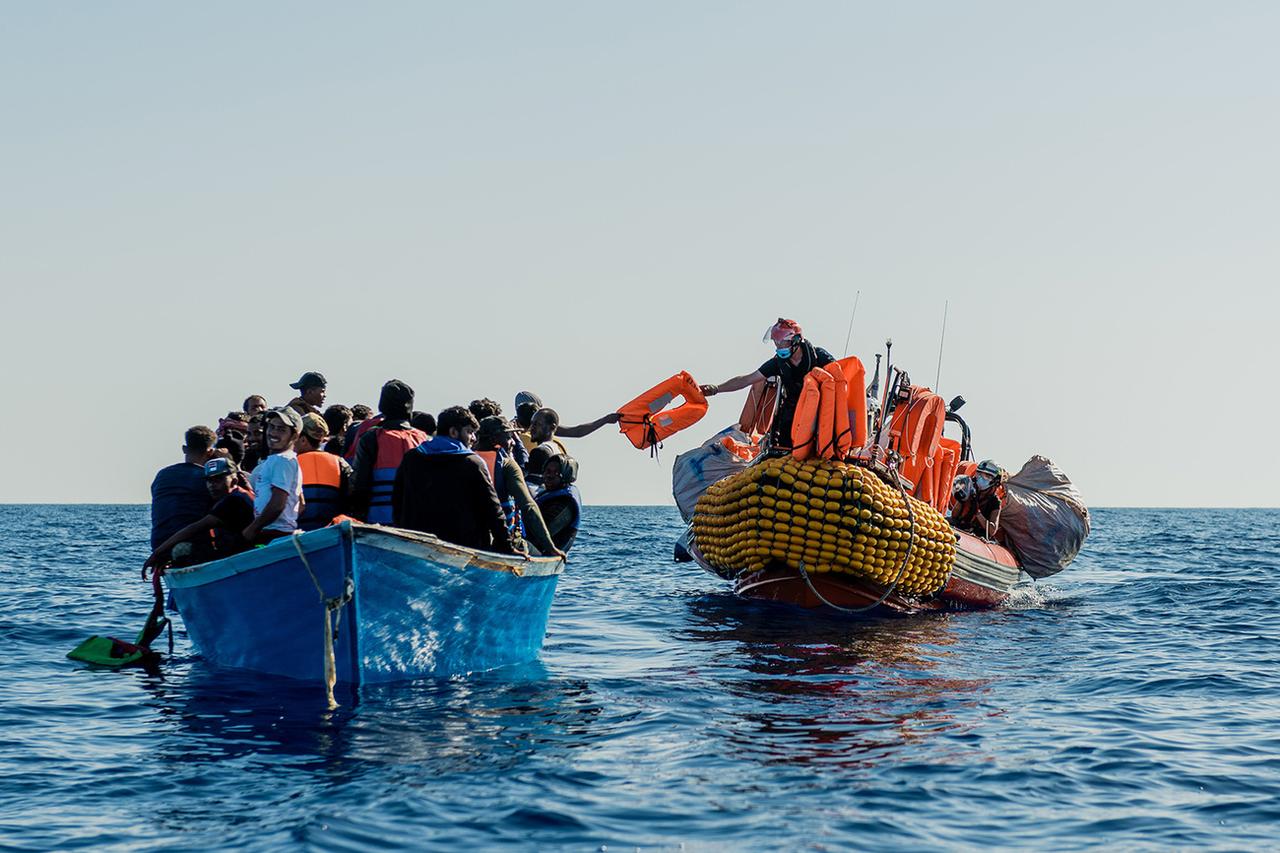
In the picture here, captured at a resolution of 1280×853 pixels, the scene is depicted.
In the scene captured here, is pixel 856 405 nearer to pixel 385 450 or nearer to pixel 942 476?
pixel 942 476

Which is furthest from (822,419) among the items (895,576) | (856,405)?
(895,576)

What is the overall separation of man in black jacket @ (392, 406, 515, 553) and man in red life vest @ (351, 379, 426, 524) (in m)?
0.23

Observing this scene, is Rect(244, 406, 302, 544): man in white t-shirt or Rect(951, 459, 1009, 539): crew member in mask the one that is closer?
Rect(244, 406, 302, 544): man in white t-shirt

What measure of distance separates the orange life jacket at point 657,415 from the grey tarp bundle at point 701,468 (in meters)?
1.79

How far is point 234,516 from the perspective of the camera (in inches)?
416

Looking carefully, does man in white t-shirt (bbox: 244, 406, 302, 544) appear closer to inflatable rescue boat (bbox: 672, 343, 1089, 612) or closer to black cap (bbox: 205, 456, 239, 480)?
black cap (bbox: 205, 456, 239, 480)

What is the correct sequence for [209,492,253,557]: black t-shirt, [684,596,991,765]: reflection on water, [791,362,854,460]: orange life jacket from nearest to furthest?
[684,596,991,765]: reflection on water, [209,492,253,557]: black t-shirt, [791,362,854,460]: orange life jacket

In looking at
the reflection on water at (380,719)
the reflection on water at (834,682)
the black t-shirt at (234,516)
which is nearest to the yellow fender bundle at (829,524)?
the reflection on water at (834,682)

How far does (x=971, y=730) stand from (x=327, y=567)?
4197 mm

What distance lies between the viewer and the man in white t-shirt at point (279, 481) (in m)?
9.89

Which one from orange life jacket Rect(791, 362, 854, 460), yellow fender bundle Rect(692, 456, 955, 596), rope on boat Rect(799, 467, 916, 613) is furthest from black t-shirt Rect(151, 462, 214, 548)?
rope on boat Rect(799, 467, 916, 613)

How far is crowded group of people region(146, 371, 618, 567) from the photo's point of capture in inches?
392

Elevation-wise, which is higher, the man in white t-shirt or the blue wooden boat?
the man in white t-shirt

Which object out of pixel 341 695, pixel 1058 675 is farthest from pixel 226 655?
pixel 1058 675
